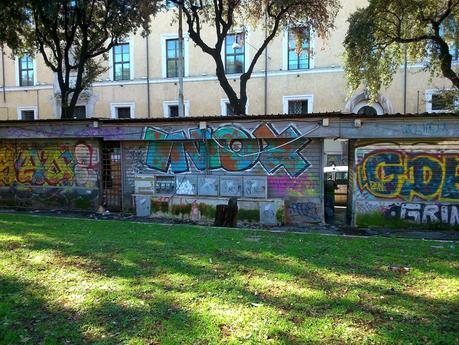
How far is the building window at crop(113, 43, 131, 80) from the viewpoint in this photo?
30094 mm

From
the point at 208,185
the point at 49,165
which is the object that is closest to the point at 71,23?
the point at 49,165

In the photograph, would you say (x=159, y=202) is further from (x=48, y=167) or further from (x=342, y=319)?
(x=342, y=319)

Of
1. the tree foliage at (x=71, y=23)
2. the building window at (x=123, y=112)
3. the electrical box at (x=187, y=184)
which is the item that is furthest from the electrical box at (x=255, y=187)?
the building window at (x=123, y=112)

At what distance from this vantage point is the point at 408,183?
1155cm

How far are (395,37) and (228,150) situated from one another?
836 cm

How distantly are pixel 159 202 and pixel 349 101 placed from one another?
54.9 ft

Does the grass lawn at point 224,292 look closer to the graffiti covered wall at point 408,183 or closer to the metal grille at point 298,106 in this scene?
the graffiti covered wall at point 408,183

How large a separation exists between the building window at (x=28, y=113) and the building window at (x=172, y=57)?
1132 cm

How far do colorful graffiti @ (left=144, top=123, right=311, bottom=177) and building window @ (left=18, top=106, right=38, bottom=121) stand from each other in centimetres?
2274

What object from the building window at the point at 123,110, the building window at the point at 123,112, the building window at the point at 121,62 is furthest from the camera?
the building window at the point at 123,112

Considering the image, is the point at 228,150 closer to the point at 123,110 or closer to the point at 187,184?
the point at 187,184

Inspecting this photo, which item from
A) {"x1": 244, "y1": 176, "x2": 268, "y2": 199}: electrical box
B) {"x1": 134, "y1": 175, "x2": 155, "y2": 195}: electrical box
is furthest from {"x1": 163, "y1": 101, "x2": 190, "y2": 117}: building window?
{"x1": 244, "y1": 176, "x2": 268, "y2": 199}: electrical box

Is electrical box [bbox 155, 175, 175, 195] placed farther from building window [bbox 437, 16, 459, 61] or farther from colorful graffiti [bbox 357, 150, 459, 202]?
building window [bbox 437, 16, 459, 61]

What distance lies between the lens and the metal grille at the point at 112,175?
47.0 ft
